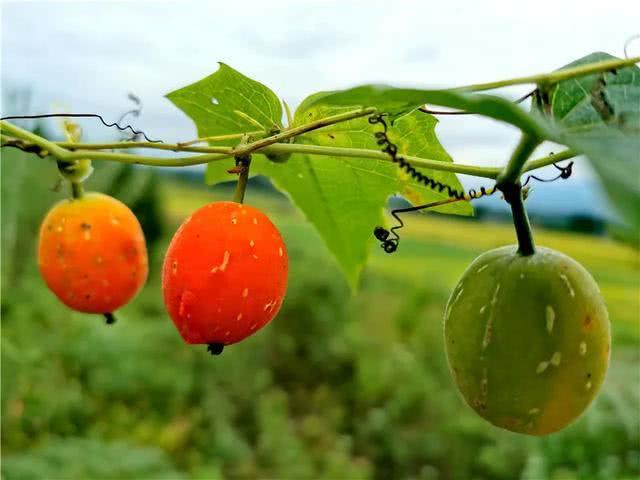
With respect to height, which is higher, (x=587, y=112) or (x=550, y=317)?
(x=587, y=112)

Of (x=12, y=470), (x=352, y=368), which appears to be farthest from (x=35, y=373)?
(x=352, y=368)

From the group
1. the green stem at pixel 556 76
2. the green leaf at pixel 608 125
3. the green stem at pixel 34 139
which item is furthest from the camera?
the green stem at pixel 34 139

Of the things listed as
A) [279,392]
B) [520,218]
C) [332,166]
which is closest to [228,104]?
[332,166]

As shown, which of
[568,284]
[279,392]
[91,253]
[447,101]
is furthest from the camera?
[279,392]

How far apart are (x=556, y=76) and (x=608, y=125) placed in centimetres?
4

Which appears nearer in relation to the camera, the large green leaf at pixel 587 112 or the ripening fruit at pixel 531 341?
the large green leaf at pixel 587 112

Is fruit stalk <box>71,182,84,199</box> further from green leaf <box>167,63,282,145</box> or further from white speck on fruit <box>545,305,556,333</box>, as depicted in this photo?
white speck on fruit <box>545,305,556,333</box>

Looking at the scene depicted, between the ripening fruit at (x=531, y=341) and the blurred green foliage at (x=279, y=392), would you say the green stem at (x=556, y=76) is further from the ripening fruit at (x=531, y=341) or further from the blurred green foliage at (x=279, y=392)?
the blurred green foliage at (x=279, y=392)

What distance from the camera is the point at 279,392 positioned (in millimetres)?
3211

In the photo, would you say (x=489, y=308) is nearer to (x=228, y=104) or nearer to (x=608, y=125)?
(x=608, y=125)

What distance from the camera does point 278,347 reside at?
3.25 metres

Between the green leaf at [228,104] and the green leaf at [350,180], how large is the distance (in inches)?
1.2

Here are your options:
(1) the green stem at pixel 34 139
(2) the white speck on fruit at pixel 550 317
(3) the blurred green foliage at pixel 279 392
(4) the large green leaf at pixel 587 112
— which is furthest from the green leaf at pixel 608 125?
(3) the blurred green foliage at pixel 279 392

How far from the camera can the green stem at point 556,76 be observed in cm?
34
